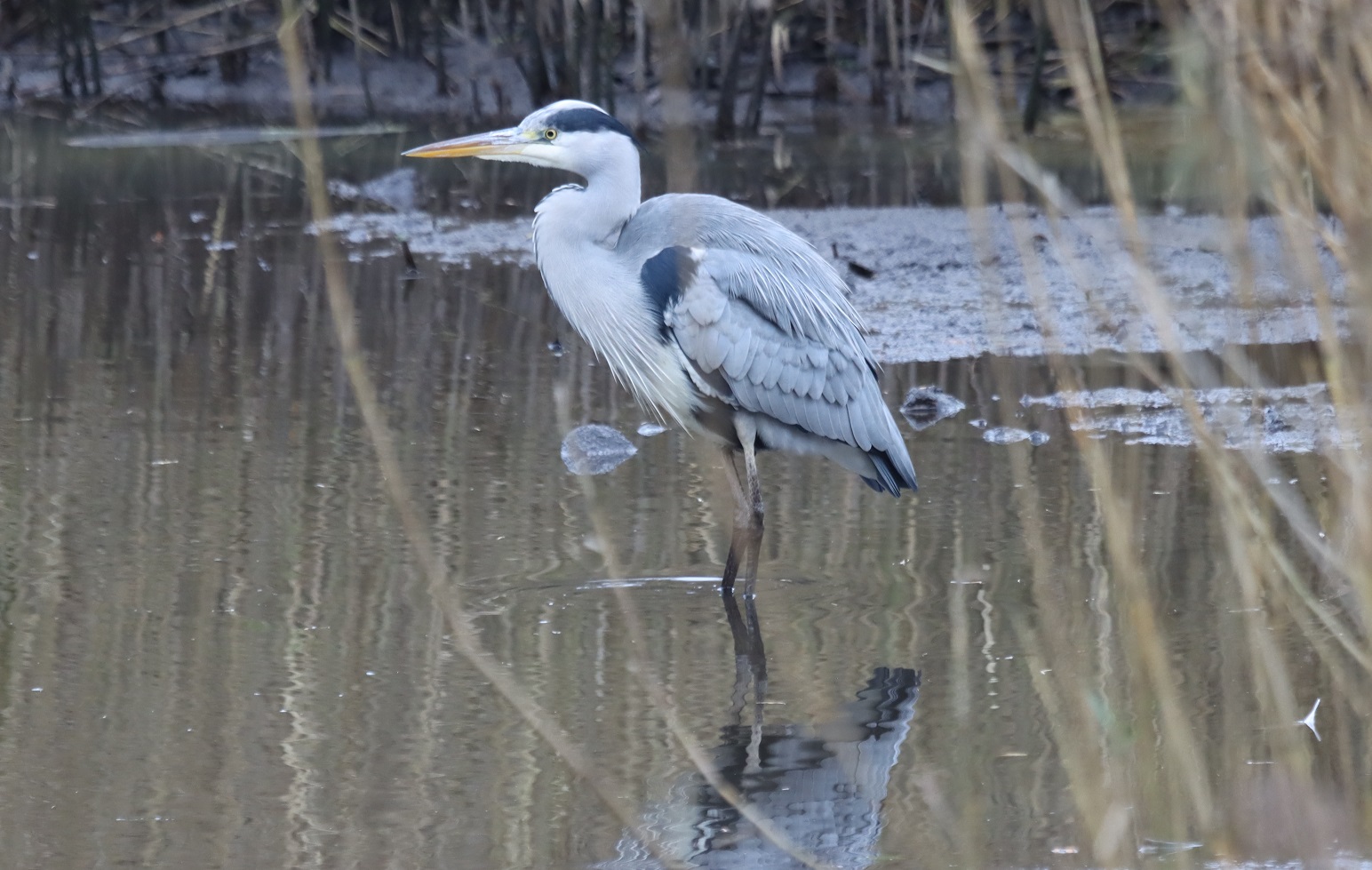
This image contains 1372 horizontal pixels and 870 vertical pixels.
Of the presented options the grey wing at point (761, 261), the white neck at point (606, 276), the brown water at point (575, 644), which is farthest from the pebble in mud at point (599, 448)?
the grey wing at point (761, 261)

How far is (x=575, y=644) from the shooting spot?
3.90 meters

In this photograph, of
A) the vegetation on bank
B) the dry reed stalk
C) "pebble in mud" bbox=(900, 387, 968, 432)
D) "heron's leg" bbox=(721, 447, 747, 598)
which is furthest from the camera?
the vegetation on bank

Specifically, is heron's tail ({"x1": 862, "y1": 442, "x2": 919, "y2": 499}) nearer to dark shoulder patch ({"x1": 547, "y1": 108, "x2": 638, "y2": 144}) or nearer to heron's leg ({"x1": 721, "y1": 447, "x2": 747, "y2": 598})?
heron's leg ({"x1": 721, "y1": 447, "x2": 747, "y2": 598})

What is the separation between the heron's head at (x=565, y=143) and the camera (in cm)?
466

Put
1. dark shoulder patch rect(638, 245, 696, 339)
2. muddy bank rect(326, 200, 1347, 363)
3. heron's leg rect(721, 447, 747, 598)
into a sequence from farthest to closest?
muddy bank rect(326, 200, 1347, 363) < dark shoulder patch rect(638, 245, 696, 339) < heron's leg rect(721, 447, 747, 598)

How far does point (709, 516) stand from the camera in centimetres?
487

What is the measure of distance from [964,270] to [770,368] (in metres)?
3.47

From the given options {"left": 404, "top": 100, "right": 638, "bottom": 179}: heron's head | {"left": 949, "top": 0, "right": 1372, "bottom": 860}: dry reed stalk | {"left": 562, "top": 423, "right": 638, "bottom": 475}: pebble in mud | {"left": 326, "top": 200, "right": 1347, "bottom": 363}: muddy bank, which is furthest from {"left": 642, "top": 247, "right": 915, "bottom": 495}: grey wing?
{"left": 949, "top": 0, "right": 1372, "bottom": 860}: dry reed stalk

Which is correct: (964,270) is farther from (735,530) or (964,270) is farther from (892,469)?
(735,530)

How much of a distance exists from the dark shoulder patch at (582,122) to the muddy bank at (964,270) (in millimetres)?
1398

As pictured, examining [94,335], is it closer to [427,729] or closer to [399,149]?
[427,729]

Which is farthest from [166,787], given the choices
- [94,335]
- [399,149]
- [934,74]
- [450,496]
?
[934,74]

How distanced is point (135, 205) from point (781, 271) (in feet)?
20.3

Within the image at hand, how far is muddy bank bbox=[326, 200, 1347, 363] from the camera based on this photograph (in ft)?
21.9
